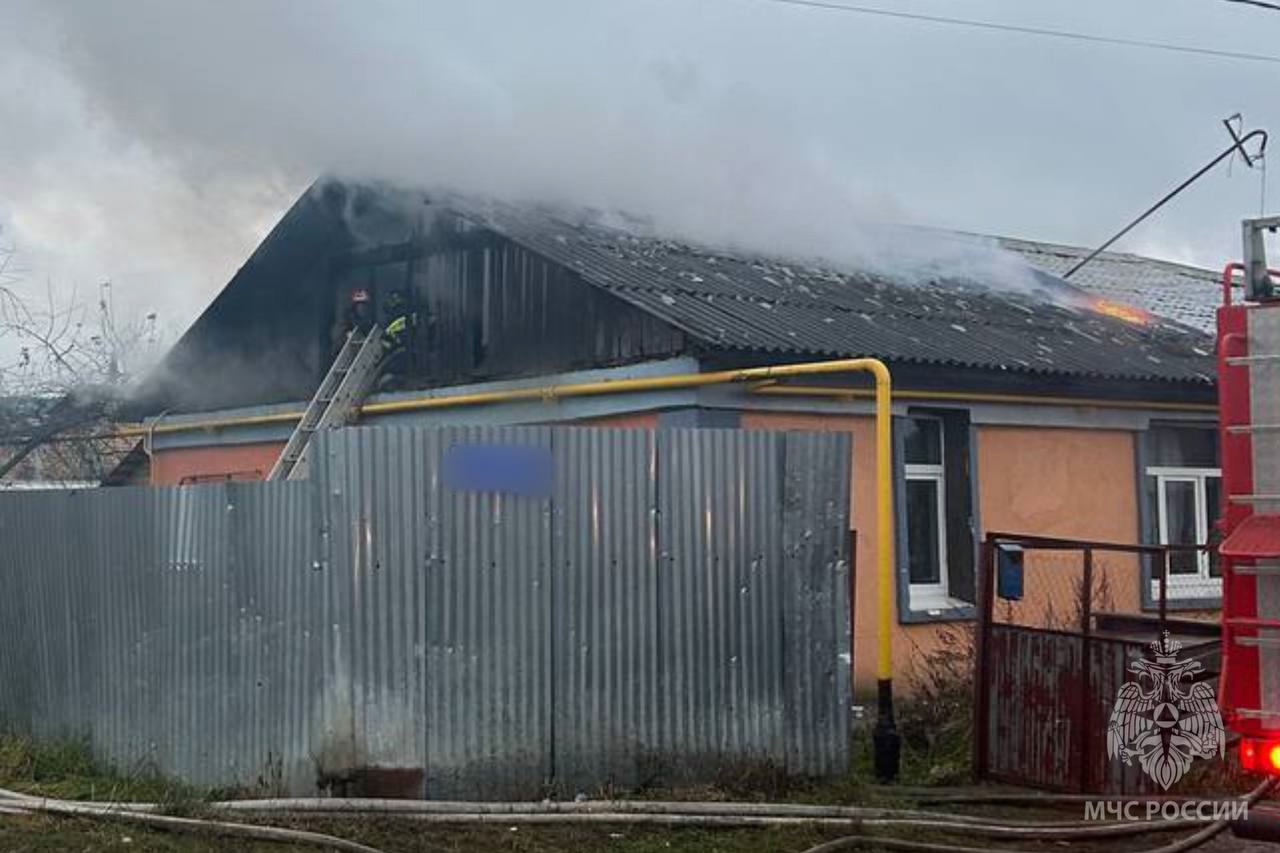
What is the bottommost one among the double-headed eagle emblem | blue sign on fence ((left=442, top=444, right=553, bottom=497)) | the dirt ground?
the dirt ground

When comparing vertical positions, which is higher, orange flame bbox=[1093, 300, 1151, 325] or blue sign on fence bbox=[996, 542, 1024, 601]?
orange flame bbox=[1093, 300, 1151, 325]

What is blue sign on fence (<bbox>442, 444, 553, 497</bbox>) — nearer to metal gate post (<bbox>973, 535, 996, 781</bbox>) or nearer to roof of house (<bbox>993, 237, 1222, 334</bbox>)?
metal gate post (<bbox>973, 535, 996, 781</bbox>)

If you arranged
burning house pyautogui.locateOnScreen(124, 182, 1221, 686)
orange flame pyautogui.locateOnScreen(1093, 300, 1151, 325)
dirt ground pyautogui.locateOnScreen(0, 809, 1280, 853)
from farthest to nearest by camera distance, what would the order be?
orange flame pyautogui.locateOnScreen(1093, 300, 1151, 325) → burning house pyautogui.locateOnScreen(124, 182, 1221, 686) → dirt ground pyautogui.locateOnScreen(0, 809, 1280, 853)

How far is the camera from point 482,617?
25.4ft

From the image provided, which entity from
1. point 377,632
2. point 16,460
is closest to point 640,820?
point 377,632

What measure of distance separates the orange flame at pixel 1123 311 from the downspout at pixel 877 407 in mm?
5628

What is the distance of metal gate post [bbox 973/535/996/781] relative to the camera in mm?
9227

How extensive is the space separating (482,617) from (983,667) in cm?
344

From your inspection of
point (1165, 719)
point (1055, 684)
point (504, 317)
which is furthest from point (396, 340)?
point (1165, 719)

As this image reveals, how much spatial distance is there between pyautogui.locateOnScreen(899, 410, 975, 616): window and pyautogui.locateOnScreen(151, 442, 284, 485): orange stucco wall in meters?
6.65

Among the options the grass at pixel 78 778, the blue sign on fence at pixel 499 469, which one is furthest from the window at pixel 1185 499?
the grass at pixel 78 778

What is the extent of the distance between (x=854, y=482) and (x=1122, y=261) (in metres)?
12.0

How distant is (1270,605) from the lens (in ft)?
18.5

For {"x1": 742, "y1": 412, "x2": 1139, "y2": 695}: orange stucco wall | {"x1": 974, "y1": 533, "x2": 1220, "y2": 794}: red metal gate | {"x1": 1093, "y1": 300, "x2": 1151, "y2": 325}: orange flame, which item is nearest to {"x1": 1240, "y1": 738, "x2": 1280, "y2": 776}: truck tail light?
{"x1": 974, "y1": 533, "x2": 1220, "y2": 794}: red metal gate
